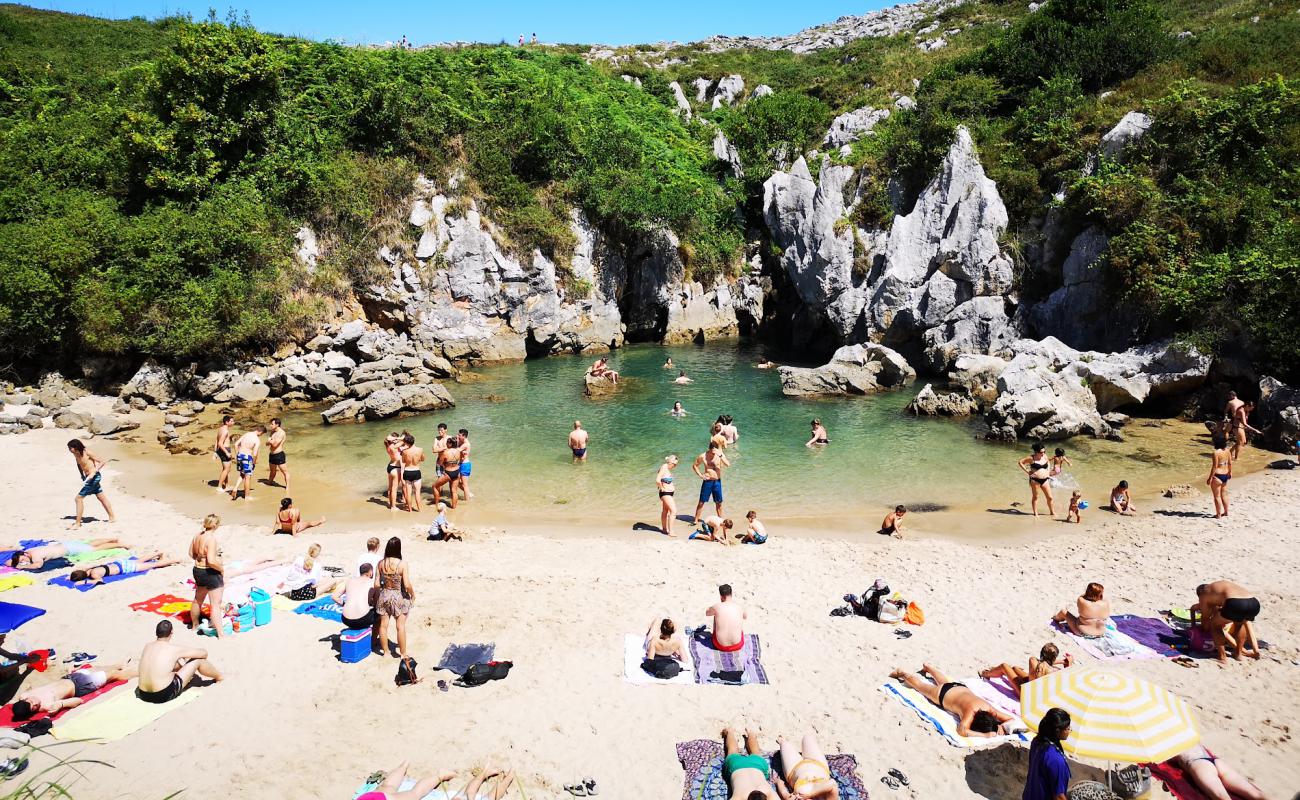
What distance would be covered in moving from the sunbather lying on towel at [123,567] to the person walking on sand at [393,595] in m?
4.57

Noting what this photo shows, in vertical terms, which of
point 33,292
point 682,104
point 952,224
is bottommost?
point 33,292

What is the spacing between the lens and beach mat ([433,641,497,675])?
7.56 m

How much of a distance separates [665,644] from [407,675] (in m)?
2.80

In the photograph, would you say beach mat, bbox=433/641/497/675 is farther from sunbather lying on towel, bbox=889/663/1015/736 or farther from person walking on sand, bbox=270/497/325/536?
person walking on sand, bbox=270/497/325/536

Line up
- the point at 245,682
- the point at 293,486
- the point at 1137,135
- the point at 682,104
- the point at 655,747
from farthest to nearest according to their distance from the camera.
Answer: the point at 682,104
the point at 1137,135
the point at 293,486
the point at 245,682
the point at 655,747

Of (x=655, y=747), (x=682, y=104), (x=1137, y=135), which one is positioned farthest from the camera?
(x=682, y=104)

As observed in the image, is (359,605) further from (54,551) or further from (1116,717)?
(1116,717)

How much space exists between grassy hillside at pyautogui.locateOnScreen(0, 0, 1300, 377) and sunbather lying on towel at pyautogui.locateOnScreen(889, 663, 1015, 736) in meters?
17.0

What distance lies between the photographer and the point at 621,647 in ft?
26.5

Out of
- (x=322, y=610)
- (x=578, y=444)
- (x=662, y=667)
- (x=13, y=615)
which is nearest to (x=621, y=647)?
(x=662, y=667)

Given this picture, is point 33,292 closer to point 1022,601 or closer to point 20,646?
point 20,646

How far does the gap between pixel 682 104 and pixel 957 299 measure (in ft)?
86.4

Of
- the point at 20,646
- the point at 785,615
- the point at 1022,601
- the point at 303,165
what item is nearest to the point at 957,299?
the point at 1022,601

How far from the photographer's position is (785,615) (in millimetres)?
9008
